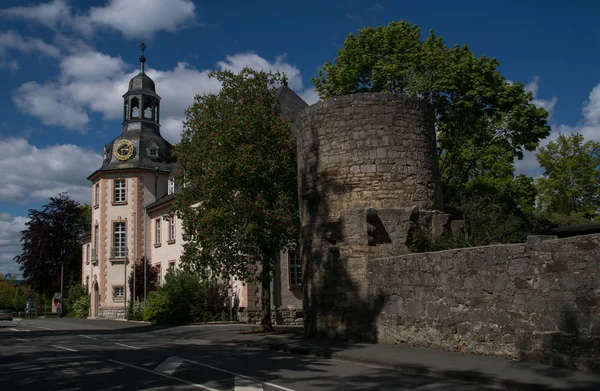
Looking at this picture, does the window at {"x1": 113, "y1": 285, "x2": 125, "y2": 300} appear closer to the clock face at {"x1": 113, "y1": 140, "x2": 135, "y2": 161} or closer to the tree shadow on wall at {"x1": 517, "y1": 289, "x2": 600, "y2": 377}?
the clock face at {"x1": 113, "y1": 140, "x2": 135, "y2": 161}

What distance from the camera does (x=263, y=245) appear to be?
1972 centimetres

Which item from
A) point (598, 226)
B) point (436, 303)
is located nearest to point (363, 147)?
point (436, 303)

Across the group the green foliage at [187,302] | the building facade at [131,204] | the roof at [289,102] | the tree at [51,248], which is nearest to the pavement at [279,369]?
the green foliage at [187,302]

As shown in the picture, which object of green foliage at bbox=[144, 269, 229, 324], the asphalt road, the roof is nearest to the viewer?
the asphalt road

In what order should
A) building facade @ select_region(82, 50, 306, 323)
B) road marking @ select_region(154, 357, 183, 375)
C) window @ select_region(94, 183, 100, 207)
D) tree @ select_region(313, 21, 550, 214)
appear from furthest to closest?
window @ select_region(94, 183, 100, 207)
building facade @ select_region(82, 50, 306, 323)
tree @ select_region(313, 21, 550, 214)
road marking @ select_region(154, 357, 183, 375)

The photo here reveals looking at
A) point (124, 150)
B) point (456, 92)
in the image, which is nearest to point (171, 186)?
point (124, 150)

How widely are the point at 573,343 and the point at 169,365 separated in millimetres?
7048

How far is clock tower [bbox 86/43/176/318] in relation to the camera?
4125cm

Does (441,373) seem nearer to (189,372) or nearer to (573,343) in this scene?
(573,343)

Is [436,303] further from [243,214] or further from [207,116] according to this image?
[207,116]

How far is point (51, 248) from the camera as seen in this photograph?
5250 centimetres

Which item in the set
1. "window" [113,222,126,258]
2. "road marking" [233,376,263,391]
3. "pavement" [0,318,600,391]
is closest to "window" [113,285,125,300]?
"window" [113,222,126,258]

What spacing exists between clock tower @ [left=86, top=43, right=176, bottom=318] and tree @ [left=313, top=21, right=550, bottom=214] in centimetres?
1946

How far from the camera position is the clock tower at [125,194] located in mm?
41250
